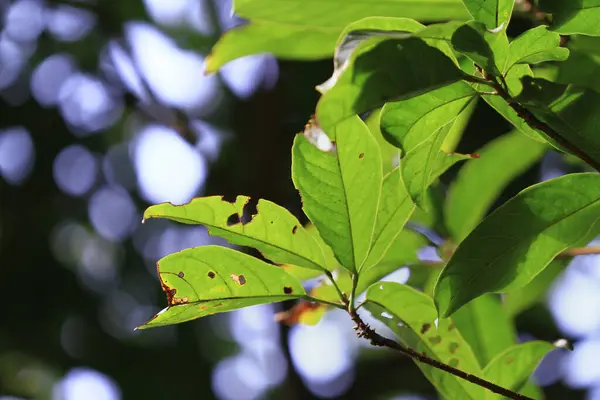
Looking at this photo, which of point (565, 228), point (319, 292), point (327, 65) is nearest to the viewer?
point (565, 228)

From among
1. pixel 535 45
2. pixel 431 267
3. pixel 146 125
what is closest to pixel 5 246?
pixel 146 125

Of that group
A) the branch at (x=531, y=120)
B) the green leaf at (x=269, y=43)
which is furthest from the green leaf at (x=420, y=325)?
the green leaf at (x=269, y=43)

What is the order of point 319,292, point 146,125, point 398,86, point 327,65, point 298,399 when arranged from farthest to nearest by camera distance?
point 146,125
point 327,65
point 298,399
point 319,292
point 398,86

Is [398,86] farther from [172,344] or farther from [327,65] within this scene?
[172,344]

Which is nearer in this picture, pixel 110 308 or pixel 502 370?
pixel 502 370

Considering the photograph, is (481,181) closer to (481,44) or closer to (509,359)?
(509,359)

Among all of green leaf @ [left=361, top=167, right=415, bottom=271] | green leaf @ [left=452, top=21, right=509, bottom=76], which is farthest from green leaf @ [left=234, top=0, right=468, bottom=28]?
green leaf @ [left=452, top=21, right=509, bottom=76]
